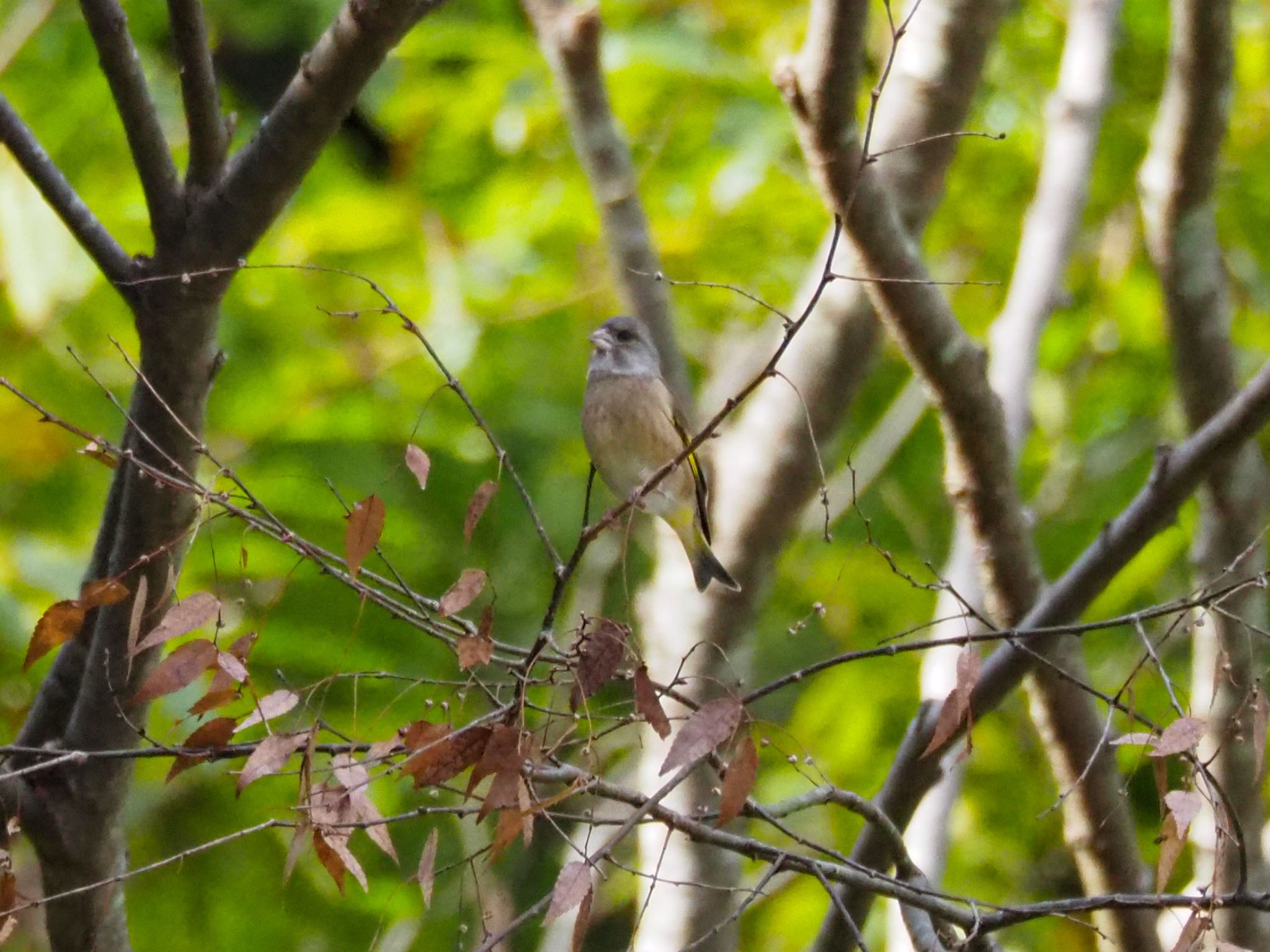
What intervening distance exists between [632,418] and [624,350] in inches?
9.3

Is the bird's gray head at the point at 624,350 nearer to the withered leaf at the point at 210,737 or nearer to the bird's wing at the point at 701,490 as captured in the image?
the bird's wing at the point at 701,490

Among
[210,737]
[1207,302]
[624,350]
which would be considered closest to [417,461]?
[210,737]

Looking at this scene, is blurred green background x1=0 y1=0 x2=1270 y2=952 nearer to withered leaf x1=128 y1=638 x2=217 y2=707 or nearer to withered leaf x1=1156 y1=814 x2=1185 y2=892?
withered leaf x1=128 y1=638 x2=217 y2=707

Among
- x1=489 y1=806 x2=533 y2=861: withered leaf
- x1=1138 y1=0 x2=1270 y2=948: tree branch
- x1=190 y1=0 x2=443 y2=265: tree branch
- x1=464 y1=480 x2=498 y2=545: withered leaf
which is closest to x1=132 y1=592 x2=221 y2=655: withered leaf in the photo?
x1=464 y1=480 x2=498 y2=545: withered leaf

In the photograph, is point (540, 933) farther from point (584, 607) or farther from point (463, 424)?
point (463, 424)

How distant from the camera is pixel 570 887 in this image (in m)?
1.85

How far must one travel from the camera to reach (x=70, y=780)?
342 centimetres

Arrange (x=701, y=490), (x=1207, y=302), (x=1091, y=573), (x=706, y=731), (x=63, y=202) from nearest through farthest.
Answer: (x=706, y=731)
(x=63, y=202)
(x=1091, y=573)
(x=1207, y=302)
(x=701, y=490)

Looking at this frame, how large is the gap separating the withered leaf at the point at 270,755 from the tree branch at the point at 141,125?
152 centimetres

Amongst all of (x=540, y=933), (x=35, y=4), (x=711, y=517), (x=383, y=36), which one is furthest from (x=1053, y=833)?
(x=35, y=4)

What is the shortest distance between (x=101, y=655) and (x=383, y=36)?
155cm

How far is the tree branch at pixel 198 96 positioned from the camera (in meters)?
3.02

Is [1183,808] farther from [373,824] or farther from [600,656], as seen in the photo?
[373,824]

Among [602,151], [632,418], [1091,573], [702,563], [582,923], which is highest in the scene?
[602,151]
